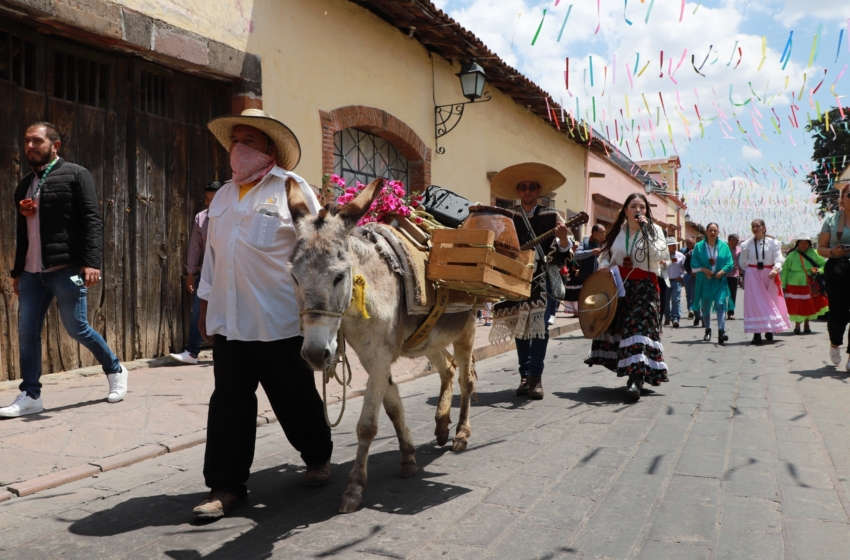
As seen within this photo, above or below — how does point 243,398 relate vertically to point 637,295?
below

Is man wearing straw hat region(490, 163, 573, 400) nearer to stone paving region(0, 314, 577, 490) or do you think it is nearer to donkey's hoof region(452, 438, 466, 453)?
donkey's hoof region(452, 438, 466, 453)

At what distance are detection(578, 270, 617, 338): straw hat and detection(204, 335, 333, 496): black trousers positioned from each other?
334 cm

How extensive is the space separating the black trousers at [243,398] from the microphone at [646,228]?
3.78 meters

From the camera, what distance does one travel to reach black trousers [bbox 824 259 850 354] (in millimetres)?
7773

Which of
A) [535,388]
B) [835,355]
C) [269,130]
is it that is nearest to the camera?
[269,130]

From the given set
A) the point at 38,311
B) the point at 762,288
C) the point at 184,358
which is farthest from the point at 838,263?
Result: the point at 38,311

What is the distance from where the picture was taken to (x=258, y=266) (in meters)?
3.54

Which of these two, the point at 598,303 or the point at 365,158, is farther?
the point at 365,158

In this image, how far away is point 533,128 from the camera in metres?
18.3

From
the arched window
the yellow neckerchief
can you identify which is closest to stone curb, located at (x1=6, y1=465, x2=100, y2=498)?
the yellow neckerchief

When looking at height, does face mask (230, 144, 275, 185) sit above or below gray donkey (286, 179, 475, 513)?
above

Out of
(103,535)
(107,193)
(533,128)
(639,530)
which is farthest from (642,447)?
(533,128)

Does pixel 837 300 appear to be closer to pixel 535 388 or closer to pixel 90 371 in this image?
pixel 535 388

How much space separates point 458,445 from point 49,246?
11.1 feet
